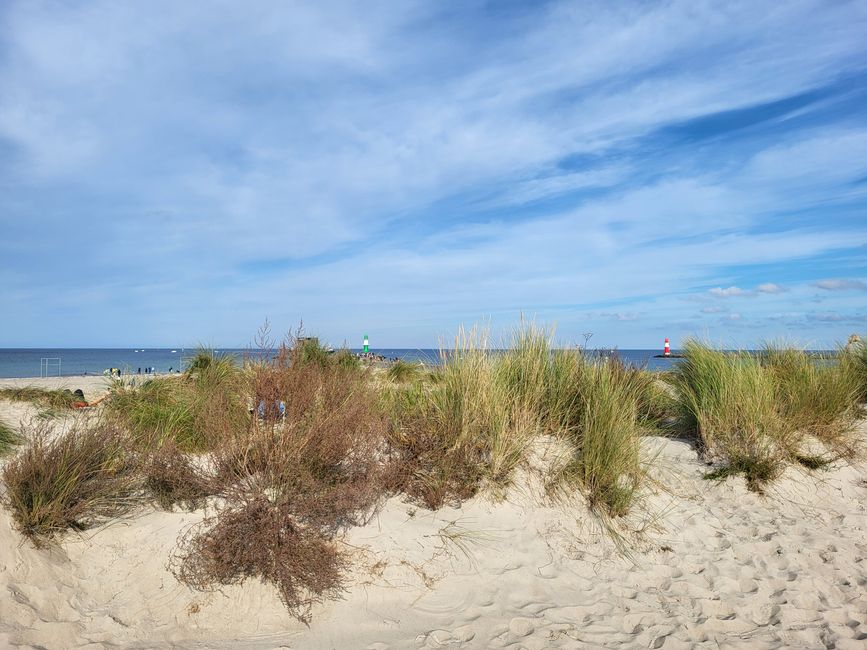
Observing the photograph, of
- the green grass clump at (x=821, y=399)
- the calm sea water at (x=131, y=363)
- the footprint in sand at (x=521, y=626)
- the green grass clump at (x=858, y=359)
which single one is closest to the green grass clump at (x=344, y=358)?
the calm sea water at (x=131, y=363)

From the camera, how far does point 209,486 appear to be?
534cm

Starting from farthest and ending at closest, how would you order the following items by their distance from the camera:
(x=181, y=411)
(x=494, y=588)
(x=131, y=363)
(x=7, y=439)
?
(x=131, y=363) → (x=181, y=411) → (x=7, y=439) → (x=494, y=588)

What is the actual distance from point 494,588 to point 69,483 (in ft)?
12.1

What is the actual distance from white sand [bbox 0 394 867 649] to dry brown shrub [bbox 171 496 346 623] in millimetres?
117

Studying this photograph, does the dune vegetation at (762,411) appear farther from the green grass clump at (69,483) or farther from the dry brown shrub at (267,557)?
the green grass clump at (69,483)

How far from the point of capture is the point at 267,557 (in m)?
4.83

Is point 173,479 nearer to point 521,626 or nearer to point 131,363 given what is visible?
point 521,626

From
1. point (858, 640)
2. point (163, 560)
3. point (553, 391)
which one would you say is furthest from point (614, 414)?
point (163, 560)

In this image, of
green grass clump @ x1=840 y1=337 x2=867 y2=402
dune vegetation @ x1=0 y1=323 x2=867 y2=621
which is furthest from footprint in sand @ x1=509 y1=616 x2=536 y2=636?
green grass clump @ x1=840 y1=337 x2=867 y2=402

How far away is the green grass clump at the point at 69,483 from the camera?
509 centimetres

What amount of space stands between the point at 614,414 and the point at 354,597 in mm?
3497

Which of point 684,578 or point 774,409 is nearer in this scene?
point 684,578

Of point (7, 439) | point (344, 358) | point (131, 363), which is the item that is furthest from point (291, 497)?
point (131, 363)

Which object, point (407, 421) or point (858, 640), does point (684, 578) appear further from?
point (407, 421)
